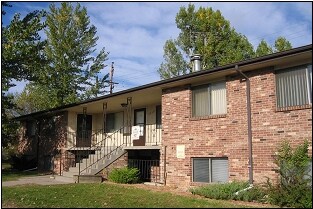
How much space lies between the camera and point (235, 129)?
12523 millimetres

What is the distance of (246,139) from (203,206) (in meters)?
3.55

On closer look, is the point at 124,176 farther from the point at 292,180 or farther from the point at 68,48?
the point at 68,48

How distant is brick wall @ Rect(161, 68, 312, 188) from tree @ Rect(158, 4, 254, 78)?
19.3 metres

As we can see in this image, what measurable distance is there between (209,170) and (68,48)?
25.2 m

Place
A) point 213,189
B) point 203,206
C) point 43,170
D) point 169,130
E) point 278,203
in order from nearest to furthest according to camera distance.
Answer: point 203,206 < point 278,203 < point 213,189 < point 169,130 < point 43,170

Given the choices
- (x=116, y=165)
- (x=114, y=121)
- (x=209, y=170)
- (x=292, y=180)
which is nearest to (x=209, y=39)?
(x=114, y=121)

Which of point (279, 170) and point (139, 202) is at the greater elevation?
point (279, 170)

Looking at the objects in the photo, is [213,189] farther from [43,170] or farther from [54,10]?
[54,10]

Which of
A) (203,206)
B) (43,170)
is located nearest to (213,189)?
(203,206)

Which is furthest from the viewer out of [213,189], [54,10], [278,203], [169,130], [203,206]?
[54,10]

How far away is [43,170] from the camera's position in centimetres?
2353

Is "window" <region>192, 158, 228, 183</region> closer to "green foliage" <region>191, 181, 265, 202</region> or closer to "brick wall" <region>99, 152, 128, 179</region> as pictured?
"green foliage" <region>191, 181, 265, 202</region>

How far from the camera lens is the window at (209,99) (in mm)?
13227

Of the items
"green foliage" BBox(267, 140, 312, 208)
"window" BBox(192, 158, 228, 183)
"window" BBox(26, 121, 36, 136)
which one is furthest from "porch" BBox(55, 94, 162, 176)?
"green foliage" BBox(267, 140, 312, 208)
